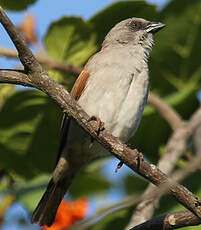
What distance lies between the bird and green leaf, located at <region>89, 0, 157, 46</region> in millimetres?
225

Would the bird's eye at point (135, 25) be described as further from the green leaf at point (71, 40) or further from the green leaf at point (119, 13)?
the green leaf at point (71, 40)

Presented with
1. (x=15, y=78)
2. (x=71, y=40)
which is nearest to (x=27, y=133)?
(x=71, y=40)

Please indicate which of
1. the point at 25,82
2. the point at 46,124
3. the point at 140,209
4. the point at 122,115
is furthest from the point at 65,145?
the point at 25,82

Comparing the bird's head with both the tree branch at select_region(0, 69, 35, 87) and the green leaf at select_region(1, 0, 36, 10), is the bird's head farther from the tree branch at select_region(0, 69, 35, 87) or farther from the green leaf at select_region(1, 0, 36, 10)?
the tree branch at select_region(0, 69, 35, 87)

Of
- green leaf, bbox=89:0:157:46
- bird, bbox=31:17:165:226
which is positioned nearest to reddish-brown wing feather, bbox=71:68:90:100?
bird, bbox=31:17:165:226

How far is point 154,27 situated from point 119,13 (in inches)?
18.8

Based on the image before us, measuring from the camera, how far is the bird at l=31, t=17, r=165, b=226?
5.09m

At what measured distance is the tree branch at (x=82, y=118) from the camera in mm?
3227

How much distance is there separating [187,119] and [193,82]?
0.49 metres

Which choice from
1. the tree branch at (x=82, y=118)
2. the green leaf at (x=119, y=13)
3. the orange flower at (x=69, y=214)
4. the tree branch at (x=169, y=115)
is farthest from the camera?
the green leaf at (x=119, y=13)

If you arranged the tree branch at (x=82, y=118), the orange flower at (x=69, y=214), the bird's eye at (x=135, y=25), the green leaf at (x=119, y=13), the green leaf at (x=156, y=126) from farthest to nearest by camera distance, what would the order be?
the bird's eye at (x=135, y=25) < the green leaf at (x=156, y=126) < the green leaf at (x=119, y=13) < the orange flower at (x=69, y=214) < the tree branch at (x=82, y=118)

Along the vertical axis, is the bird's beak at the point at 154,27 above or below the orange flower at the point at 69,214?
above

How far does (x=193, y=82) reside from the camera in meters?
6.14

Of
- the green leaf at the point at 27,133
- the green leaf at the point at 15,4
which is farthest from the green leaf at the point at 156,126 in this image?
the green leaf at the point at 15,4
